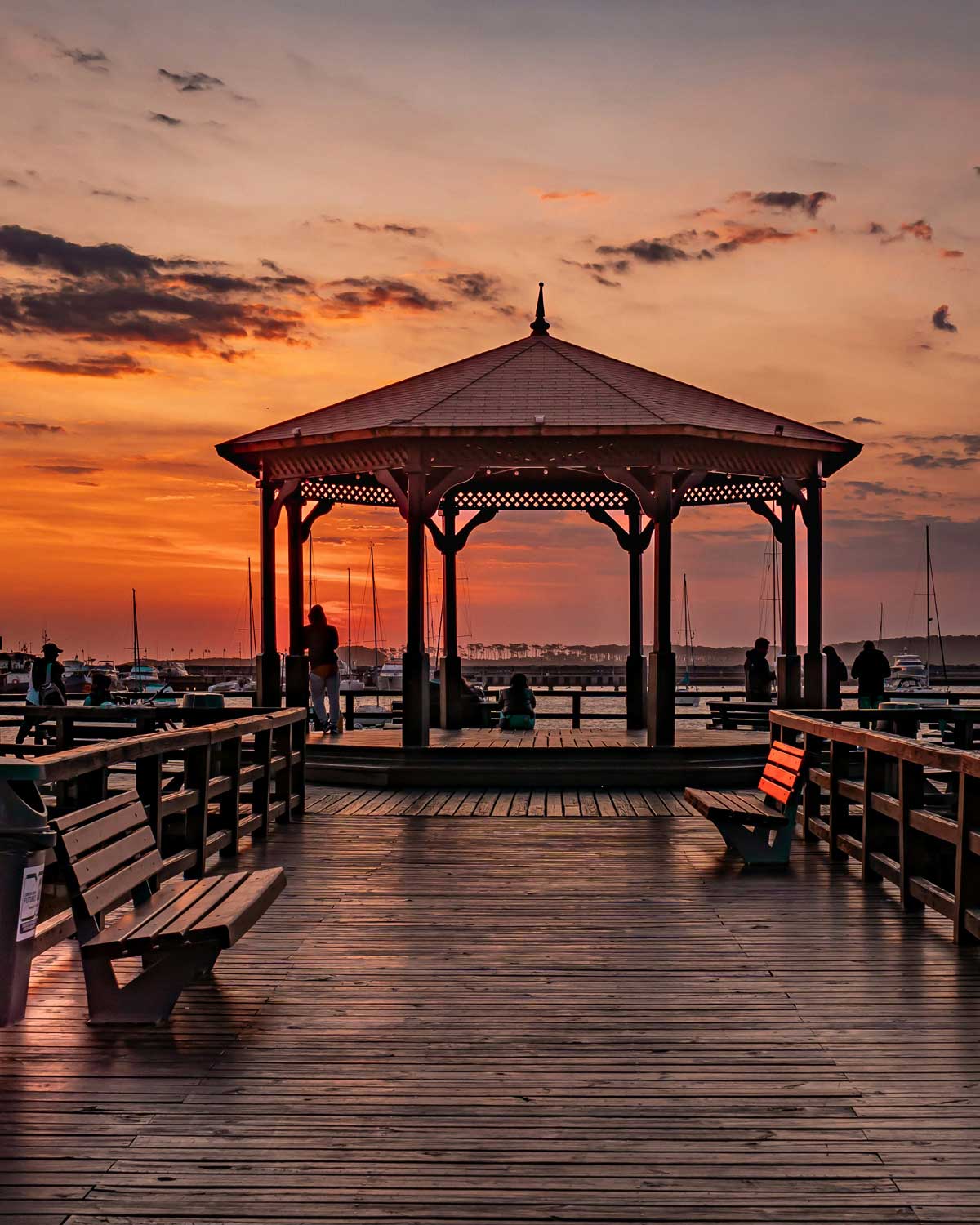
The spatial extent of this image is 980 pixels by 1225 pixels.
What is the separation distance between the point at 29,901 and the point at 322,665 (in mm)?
11523

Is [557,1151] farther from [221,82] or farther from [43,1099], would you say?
[221,82]

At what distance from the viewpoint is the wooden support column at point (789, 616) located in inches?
635

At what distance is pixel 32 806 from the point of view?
4797mm

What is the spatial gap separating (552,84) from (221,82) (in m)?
3.71

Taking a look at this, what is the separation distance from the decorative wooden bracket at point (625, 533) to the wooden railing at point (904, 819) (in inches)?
286

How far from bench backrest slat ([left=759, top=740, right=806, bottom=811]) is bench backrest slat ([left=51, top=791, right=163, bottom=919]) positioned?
4419 mm

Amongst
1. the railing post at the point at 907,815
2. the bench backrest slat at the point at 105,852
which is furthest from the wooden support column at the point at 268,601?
the bench backrest slat at the point at 105,852

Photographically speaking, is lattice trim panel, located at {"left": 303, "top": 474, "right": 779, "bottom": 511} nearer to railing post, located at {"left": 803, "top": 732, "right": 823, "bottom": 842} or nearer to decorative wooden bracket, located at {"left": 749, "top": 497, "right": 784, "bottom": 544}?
decorative wooden bracket, located at {"left": 749, "top": 497, "right": 784, "bottom": 544}

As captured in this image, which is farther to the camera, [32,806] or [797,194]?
[797,194]

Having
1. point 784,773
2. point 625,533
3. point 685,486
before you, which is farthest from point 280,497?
point 784,773

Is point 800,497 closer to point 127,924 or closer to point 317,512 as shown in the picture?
point 317,512

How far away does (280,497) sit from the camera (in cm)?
1550

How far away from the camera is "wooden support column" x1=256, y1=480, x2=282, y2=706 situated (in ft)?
50.4

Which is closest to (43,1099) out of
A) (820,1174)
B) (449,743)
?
(820,1174)
